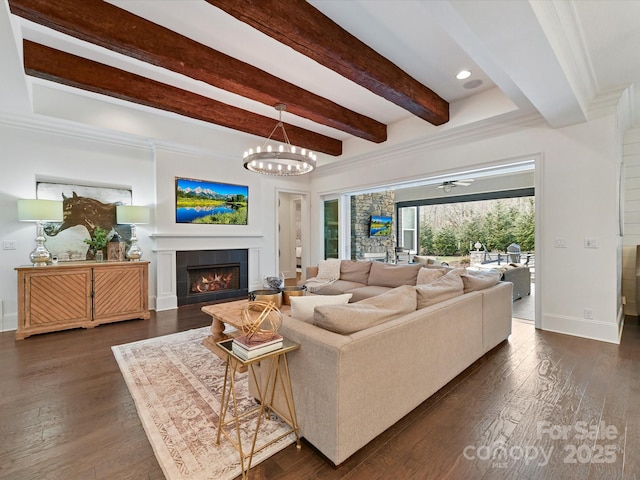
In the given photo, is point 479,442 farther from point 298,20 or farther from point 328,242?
point 328,242

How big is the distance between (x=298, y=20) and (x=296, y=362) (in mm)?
2562

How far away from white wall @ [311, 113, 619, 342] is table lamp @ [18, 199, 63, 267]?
600cm

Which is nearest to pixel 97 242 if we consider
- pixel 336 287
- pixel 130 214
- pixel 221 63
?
pixel 130 214

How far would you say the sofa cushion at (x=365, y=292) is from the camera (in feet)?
13.4

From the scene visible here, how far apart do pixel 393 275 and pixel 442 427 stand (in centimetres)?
261

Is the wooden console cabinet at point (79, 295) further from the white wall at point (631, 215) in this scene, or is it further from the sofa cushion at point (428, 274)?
the white wall at point (631, 215)

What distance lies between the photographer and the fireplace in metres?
5.32

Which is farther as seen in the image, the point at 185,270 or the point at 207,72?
the point at 185,270

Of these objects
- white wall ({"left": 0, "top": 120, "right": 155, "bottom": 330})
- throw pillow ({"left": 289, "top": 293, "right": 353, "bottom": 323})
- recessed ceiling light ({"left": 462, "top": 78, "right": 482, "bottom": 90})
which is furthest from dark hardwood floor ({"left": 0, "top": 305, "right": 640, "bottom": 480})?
recessed ceiling light ({"left": 462, "top": 78, "right": 482, "bottom": 90})

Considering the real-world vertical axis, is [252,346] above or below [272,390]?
above

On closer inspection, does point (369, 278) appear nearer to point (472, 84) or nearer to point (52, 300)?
point (472, 84)

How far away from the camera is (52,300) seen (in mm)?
3752

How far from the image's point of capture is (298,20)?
7.63 feet

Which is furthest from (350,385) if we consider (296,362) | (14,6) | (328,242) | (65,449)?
(328,242)
